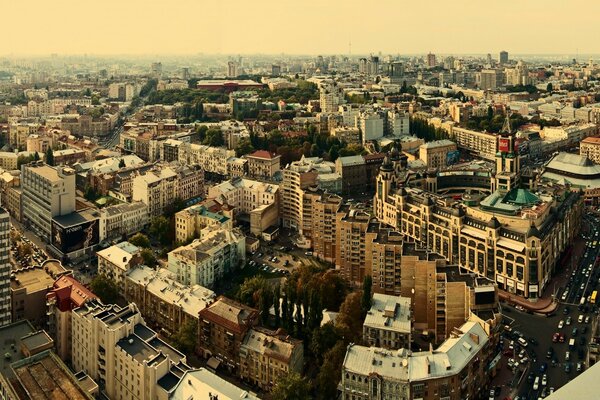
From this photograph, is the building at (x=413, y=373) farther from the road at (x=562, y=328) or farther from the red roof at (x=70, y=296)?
the red roof at (x=70, y=296)

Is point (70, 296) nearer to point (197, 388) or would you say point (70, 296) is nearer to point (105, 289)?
point (105, 289)

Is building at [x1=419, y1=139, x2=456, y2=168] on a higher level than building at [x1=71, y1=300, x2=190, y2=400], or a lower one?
higher

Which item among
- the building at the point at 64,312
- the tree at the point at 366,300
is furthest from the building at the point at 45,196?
the tree at the point at 366,300

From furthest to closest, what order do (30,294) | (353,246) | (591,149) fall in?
1. (591,149)
2. (353,246)
3. (30,294)

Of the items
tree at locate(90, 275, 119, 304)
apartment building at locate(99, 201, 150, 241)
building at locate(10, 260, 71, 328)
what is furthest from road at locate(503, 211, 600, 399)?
apartment building at locate(99, 201, 150, 241)

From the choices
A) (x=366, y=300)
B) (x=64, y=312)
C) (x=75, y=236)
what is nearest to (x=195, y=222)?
(x=75, y=236)

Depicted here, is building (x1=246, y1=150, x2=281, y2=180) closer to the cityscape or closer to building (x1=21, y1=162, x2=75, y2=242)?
the cityscape
